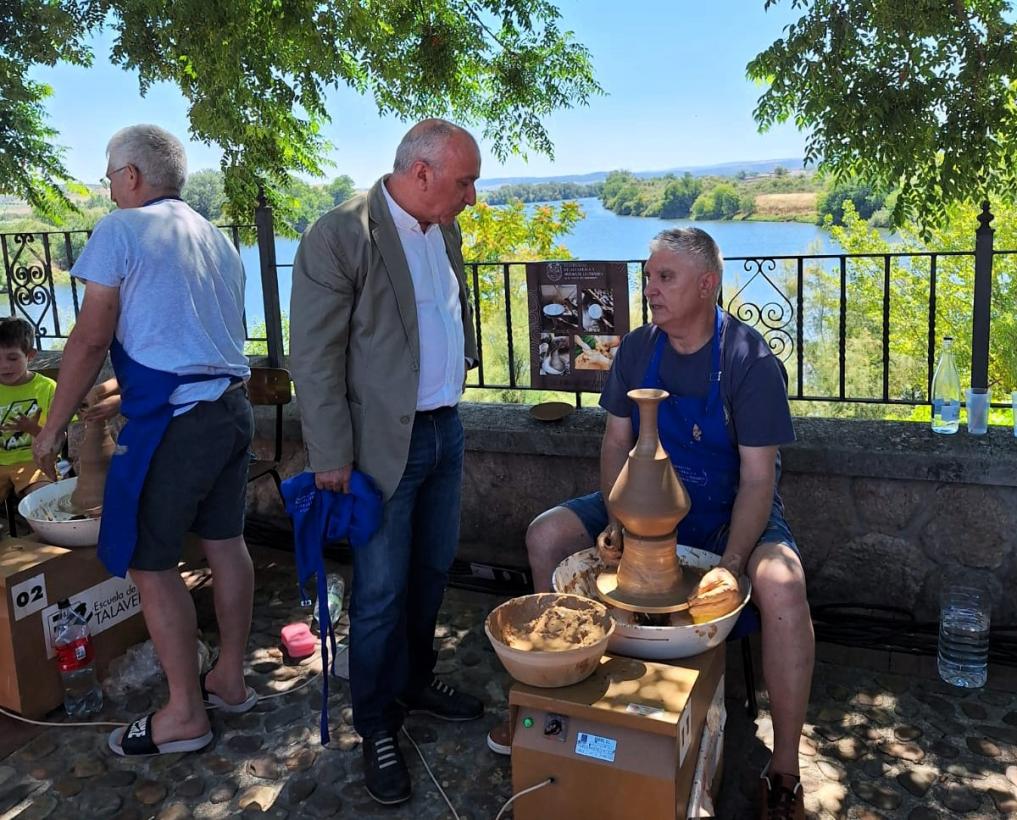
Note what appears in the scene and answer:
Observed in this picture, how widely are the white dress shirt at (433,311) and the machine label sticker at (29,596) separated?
1604 millimetres

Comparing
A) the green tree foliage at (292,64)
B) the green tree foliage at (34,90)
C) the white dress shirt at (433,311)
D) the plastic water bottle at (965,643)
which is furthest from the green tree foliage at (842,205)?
the white dress shirt at (433,311)

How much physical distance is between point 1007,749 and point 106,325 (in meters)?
3.07

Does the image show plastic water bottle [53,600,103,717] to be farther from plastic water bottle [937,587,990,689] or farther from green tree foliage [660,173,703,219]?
green tree foliage [660,173,703,219]

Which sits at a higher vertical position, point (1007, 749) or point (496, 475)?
point (496, 475)

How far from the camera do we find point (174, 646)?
2803 mm

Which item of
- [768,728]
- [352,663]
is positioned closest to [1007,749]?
[768,728]

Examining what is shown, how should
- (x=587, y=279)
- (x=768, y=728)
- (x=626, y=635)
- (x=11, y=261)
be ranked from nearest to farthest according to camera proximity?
(x=626, y=635) → (x=768, y=728) → (x=587, y=279) → (x=11, y=261)

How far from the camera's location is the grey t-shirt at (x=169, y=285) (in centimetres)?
247

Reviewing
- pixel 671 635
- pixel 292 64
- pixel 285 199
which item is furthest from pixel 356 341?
pixel 285 199

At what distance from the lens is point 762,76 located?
15.8 ft

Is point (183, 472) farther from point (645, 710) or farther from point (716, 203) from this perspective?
point (716, 203)

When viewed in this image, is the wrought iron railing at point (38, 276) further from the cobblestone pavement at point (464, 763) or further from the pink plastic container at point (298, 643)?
the cobblestone pavement at point (464, 763)

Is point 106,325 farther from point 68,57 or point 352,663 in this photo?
point 68,57

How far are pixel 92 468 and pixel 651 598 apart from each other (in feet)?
7.33
